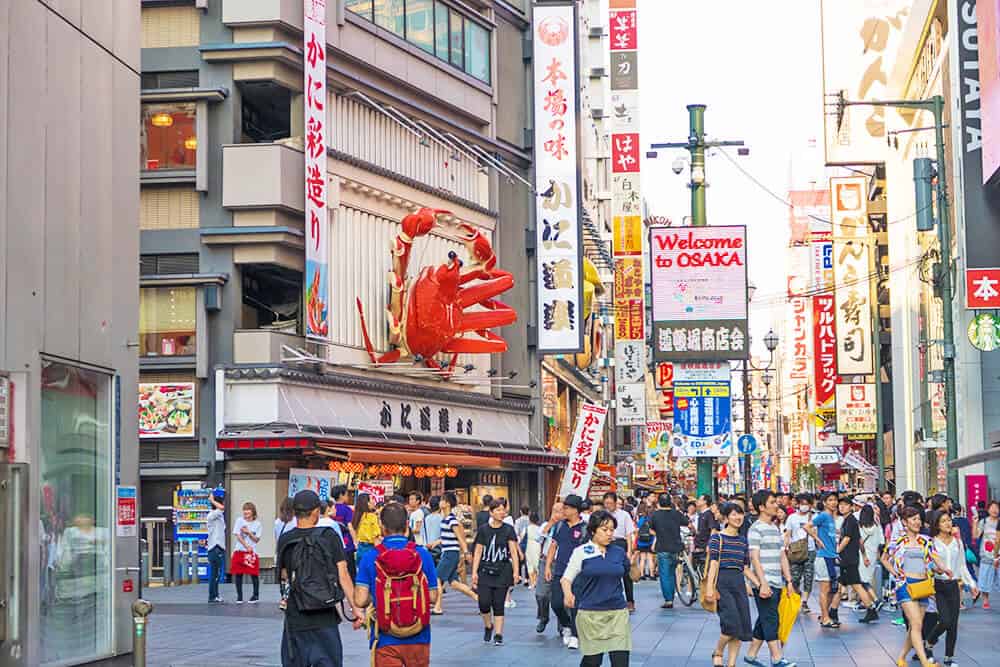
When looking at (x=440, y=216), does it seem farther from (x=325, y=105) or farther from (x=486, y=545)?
(x=486, y=545)

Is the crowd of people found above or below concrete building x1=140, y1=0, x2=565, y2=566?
below

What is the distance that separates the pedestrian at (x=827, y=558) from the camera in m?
21.7

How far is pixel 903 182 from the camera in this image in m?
60.1

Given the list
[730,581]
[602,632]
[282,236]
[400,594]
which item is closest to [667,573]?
[730,581]

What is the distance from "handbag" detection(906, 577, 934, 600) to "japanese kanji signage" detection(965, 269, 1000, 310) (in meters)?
13.5

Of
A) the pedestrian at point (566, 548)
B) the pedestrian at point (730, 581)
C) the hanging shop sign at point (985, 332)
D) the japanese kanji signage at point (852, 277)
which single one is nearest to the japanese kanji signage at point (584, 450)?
the hanging shop sign at point (985, 332)

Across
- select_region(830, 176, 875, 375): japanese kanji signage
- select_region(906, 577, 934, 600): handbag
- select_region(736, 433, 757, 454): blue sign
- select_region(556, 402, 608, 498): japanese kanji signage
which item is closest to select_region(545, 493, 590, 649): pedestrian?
select_region(906, 577, 934, 600): handbag

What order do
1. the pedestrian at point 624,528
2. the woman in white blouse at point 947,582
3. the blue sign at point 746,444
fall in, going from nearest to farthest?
the woman in white blouse at point 947,582
the pedestrian at point 624,528
the blue sign at point 746,444

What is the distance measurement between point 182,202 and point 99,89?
1614 cm

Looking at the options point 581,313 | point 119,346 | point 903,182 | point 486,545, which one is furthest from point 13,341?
point 903,182

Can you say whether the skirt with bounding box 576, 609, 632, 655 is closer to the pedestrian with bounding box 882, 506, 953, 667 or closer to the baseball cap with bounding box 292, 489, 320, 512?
the baseball cap with bounding box 292, 489, 320, 512

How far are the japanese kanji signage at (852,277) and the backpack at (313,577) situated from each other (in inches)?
2114

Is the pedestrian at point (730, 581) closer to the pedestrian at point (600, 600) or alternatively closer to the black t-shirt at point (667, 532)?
the pedestrian at point (600, 600)

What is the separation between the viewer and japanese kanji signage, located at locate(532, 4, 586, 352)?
4188cm
